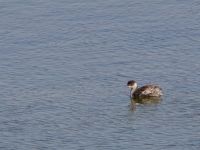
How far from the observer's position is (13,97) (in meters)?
40.6

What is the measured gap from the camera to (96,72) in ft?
143

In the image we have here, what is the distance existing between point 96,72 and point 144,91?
315 centimetres

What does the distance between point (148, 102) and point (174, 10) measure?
12.4m

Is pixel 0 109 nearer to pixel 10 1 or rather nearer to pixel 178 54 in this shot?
pixel 178 54

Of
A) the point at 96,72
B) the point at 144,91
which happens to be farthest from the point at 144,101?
the point at 96,72

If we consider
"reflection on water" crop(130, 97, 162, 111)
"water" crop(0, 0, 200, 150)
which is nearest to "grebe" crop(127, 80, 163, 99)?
"reflection on water" crop(130, 97, 162, 111)

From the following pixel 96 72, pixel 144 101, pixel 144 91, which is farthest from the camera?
pixel 96 72

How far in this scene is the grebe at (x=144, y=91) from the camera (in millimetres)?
40500

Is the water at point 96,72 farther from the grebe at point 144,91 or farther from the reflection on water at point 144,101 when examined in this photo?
the grebe at point 144,91

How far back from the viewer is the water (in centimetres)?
3591

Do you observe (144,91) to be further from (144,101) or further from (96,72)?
(96,72)

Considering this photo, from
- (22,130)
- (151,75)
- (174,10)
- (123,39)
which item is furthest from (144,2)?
(22,130)

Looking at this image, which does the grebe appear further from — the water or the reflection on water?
the water

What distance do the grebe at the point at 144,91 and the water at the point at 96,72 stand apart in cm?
42
